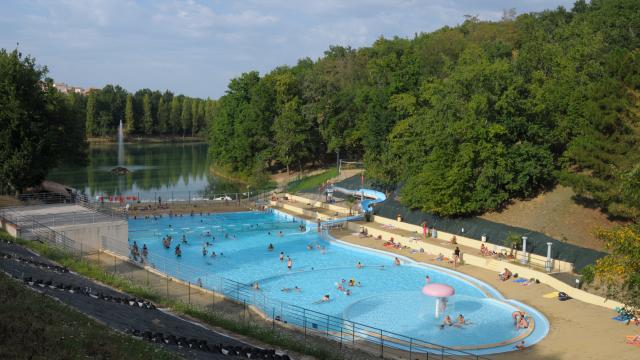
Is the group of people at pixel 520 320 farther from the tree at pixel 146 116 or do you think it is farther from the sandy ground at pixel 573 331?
the tree at pixel 146 116

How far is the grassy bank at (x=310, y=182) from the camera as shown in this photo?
57125 mm

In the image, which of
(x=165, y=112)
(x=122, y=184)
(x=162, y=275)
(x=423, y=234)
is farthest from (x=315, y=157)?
(x=165, y=112)

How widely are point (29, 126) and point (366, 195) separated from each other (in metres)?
26.0

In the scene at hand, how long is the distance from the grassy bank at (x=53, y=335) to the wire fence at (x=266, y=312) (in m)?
6.16

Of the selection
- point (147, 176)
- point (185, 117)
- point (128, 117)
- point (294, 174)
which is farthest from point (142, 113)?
point (294, 174)

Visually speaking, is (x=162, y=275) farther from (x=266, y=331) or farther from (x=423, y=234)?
(x=423, y=234)

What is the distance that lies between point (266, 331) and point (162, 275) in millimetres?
10389

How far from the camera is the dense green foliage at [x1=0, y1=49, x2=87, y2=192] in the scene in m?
38.7

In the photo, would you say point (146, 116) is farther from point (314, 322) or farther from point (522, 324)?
point (522, 324)

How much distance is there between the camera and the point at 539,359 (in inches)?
786

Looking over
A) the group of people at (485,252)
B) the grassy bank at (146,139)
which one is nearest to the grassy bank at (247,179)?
the group of people at (485,252)

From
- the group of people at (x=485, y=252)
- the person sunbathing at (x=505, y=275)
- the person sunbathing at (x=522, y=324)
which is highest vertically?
the group of people at (x=485, y=252)

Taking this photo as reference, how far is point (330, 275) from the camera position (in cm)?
3222

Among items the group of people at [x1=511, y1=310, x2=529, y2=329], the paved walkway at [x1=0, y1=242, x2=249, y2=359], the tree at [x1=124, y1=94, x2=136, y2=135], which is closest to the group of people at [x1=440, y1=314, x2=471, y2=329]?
the group of people at [x1=511, y1=310, x2=529, y2=329]
